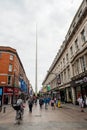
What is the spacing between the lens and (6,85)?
120 feet

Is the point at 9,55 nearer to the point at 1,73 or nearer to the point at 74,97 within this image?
the point at 1,73

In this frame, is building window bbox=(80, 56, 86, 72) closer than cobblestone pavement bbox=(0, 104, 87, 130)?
No

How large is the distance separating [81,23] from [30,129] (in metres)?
19.6

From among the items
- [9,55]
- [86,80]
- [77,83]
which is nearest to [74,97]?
[77,83]

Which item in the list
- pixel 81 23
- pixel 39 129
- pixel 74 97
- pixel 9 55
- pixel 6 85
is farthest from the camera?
pixel 9 55

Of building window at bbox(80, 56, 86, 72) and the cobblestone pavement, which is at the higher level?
building window at bbox(80, 56, 86, 72)

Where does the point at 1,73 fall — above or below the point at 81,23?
below

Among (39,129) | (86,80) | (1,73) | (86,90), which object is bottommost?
(39,129)

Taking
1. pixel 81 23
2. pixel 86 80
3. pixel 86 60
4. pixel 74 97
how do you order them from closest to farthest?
pixel 86 80
pixel 86 60
pixel 81 23
pixel 74 97

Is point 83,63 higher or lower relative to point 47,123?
higher

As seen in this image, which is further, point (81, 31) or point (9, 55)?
point (9, 55)

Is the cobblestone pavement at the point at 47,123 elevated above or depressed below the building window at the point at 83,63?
below

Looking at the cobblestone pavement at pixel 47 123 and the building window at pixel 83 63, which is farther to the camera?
the building window at pixel 83 63

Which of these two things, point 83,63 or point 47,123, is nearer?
point 47,123
